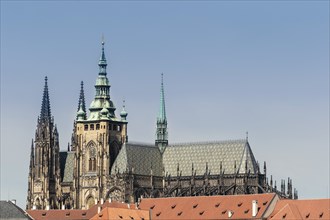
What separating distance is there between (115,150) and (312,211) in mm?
52578

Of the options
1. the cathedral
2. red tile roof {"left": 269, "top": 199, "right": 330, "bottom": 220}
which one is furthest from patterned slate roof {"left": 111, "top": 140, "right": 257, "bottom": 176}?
red tile roof {"left": 269, "top": 199, "right": 330, "bottom": 220}

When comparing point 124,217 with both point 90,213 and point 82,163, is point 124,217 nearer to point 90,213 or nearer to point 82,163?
point 90,213

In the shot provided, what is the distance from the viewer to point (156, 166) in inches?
7785

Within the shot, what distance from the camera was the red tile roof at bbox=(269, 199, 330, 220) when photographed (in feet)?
491

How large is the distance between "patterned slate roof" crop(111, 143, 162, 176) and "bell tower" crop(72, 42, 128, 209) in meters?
1.63

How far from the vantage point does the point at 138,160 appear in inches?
7721

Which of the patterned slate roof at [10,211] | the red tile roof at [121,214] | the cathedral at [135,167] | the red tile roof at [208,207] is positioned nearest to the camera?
the patterned slate roof at [10,211]

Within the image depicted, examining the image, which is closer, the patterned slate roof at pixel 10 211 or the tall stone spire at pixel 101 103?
the patterned slate roof at pixel 10 211

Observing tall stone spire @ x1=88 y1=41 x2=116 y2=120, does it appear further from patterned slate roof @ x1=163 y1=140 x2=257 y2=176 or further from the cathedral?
patterned slate roof @ x1=163 y1=140 x2=257 y2=176

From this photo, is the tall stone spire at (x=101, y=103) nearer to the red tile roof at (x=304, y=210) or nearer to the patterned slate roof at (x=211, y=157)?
the patterned slate roof at (x=211, y=157)

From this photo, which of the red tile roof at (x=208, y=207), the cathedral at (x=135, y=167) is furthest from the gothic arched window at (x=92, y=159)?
the red tile roof at (x=208, y=207)

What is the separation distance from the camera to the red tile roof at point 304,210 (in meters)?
150

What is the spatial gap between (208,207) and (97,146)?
39.3m

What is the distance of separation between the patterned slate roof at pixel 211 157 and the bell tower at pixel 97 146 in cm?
769
